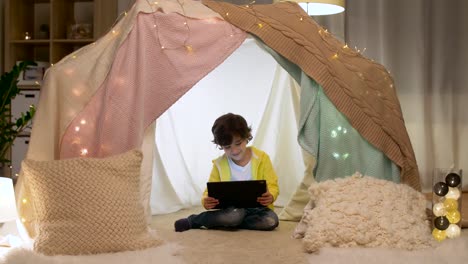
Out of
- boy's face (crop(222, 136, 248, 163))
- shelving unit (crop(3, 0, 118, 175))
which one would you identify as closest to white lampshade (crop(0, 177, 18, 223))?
boy's face (crop(222, 136, 248, 163))

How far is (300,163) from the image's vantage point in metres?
3.33

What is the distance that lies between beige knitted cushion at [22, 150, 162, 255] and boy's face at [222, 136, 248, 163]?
656mm

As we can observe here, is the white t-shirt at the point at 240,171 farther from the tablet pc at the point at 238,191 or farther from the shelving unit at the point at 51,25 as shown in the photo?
the shelving unit at the point at 51,25

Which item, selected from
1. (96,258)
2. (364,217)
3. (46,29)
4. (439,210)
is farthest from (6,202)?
(46,29)

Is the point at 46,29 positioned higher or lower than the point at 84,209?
higher

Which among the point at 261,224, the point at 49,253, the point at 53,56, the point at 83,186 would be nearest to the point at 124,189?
the point at 83,186

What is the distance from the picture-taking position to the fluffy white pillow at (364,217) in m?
2.09

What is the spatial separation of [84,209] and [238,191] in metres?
0.67

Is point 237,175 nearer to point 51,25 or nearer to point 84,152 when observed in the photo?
point 84,152

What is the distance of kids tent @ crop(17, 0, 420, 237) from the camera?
236 cm

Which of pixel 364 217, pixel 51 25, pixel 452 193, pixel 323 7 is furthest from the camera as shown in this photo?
pixel 51 25

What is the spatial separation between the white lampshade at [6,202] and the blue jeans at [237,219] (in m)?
0.71

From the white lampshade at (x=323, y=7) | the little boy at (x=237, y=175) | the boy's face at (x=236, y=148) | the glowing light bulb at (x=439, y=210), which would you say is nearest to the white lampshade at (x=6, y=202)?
the little boy at (x=237, y=175)

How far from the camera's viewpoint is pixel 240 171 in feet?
9.07
